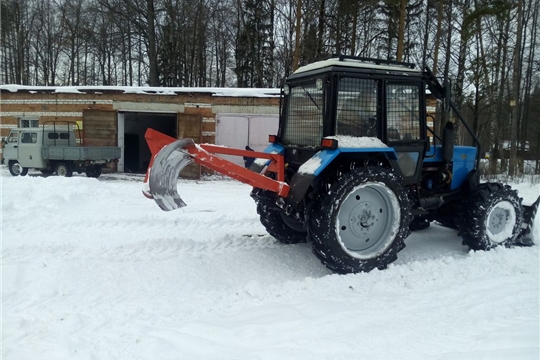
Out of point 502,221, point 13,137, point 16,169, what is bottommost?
point 16,169

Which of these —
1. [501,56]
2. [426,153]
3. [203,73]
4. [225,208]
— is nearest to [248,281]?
[426,153]

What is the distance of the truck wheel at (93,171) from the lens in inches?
598

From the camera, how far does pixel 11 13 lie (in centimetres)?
2959

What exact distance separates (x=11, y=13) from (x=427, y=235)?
3357 cm

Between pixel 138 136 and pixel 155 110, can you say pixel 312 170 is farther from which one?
pixel 138 136

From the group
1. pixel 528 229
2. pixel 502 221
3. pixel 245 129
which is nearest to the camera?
pixel 502 221

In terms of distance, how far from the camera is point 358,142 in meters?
4.65

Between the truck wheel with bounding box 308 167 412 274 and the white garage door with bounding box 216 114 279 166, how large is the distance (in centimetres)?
1109

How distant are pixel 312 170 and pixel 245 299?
144 centimetres

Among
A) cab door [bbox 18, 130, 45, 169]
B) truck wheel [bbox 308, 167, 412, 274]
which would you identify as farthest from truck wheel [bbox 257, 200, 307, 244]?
cab door [bbox 18, 130, 45, 169]

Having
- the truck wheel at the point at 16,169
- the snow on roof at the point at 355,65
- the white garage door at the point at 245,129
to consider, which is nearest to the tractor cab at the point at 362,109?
the snow on roof at the point at 355,65

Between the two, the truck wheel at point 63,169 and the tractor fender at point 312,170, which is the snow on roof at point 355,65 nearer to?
the tractor fender at point 312,170

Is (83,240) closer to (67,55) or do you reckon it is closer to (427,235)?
(427,235)

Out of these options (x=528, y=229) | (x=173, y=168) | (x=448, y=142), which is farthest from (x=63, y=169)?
(x=528, y=229)
